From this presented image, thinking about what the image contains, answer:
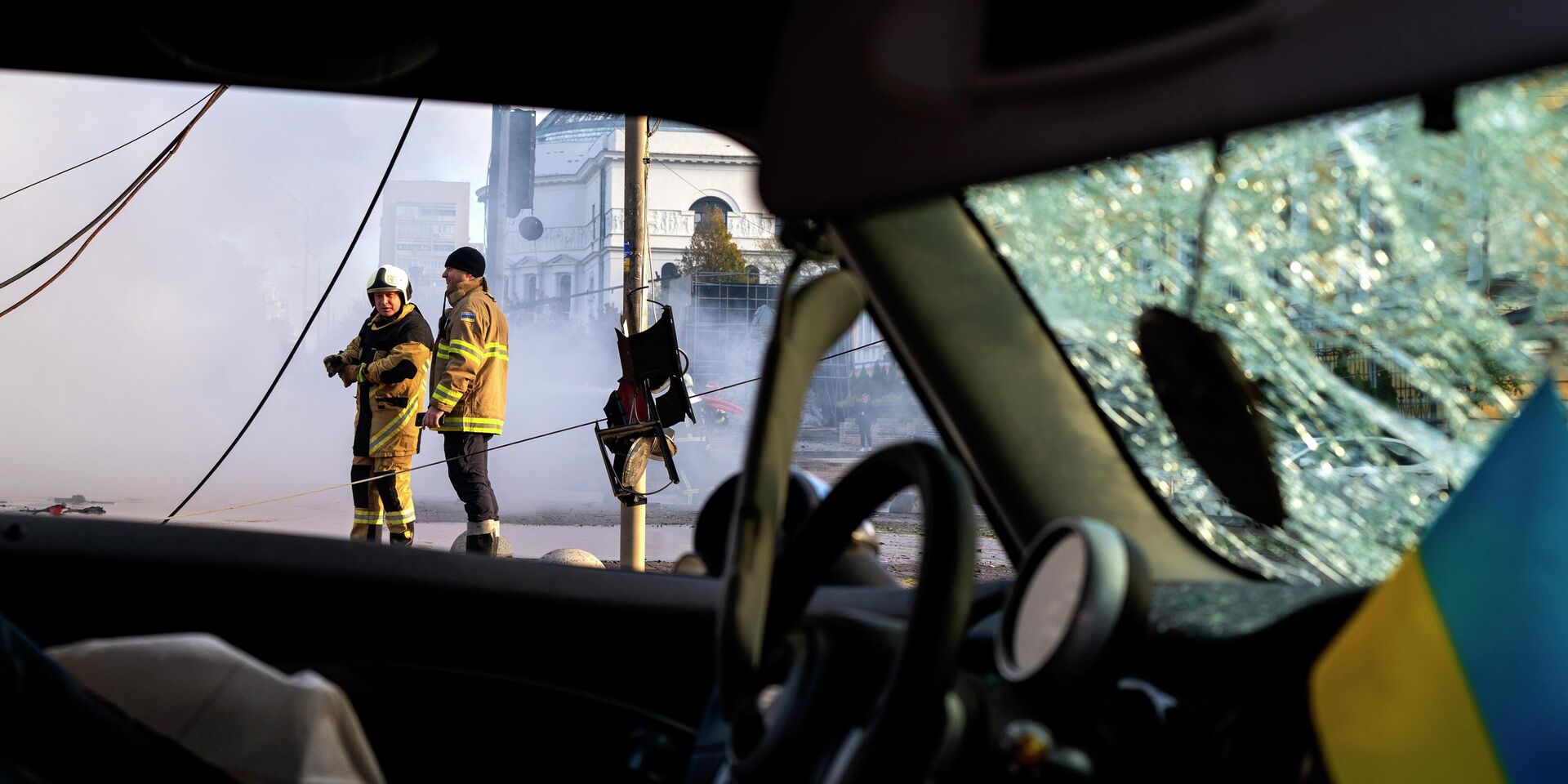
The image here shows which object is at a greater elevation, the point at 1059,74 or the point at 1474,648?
the point at 1059,74

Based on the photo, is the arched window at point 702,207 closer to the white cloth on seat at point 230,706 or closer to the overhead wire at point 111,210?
the overhead wire at point 111,210

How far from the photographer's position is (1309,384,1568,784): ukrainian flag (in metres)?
0.69

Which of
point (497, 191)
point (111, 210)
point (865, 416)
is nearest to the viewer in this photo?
point (865, 416)

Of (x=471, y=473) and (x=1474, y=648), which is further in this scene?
(x=471, y=473)

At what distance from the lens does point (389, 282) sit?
6367mm

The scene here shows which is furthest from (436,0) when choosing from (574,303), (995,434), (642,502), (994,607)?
(574,303)

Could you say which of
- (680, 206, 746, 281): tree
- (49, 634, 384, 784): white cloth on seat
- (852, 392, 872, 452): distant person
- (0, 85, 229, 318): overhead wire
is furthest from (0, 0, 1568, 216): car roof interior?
(680, 206, 746, 281): tree

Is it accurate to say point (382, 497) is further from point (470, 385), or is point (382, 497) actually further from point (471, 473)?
point (470, 385)

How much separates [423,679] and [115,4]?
89 cm

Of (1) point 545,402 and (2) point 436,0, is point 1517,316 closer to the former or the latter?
(2) point 436,0

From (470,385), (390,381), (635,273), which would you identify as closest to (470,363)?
(470,385)

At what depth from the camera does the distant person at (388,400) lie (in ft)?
20.8

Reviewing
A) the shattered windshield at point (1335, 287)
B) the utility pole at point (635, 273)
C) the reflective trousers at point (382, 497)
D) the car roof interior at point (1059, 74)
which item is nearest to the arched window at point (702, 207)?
the utility pole at point (635, 273)

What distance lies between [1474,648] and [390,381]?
20.1ft
